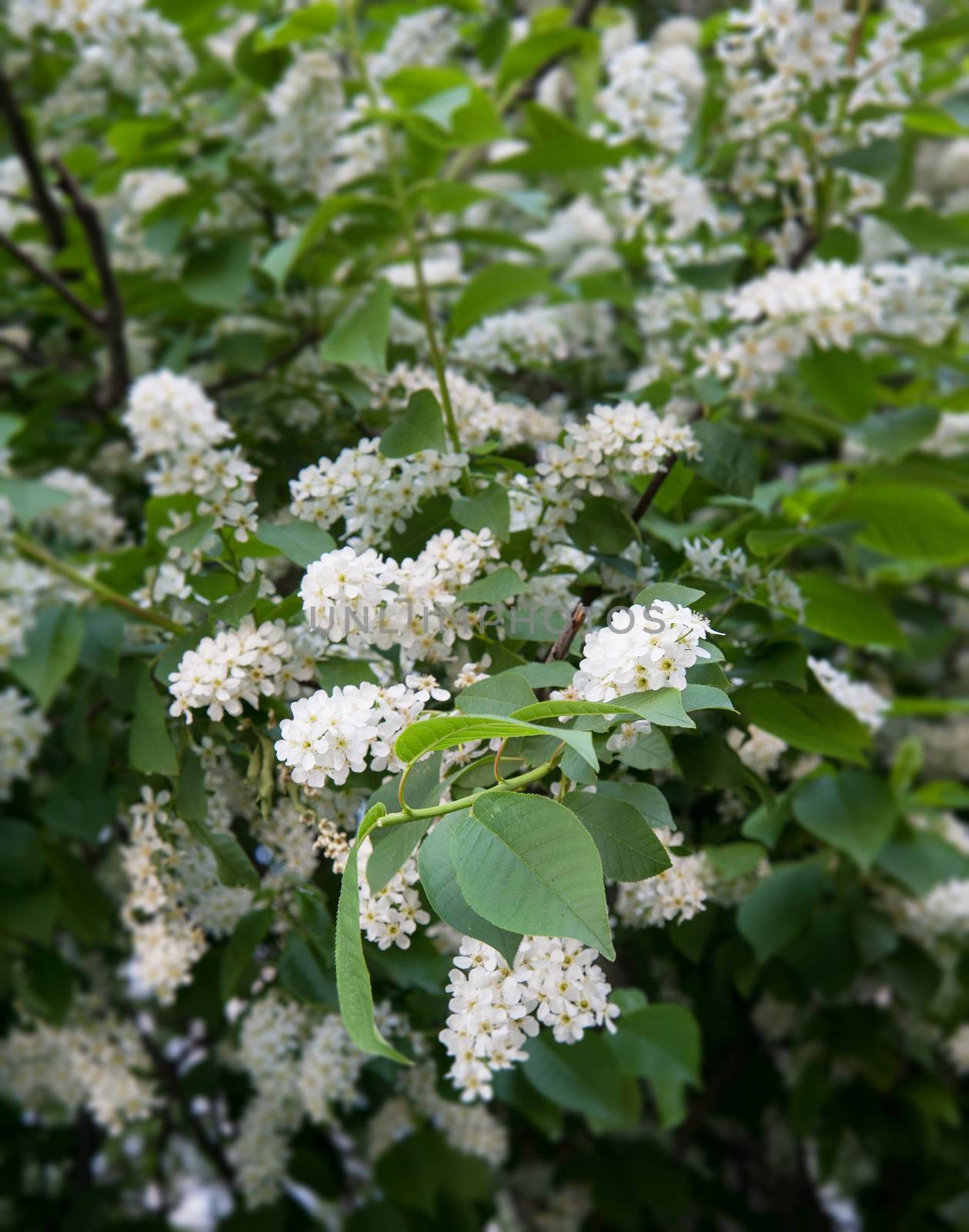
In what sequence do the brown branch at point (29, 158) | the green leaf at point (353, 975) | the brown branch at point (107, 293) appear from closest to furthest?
1. the green leaf at point (353, 975)
2. the brown branch at point (107, 293)
3. the brown branch at point (29, 158)

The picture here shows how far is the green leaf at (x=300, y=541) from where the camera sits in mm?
757

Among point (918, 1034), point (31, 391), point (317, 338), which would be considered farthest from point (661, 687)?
point (31, 391)

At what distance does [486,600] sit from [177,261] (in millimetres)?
1379

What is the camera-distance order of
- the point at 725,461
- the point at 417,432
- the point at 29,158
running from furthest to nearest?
the point at 29,158
the point at 725,461
the point at 417,432

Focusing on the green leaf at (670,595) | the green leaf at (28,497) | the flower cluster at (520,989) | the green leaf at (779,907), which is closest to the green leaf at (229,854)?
the flower cluster at (520,989)

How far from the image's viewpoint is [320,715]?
24.5 inches

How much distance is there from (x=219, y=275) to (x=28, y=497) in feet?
1.50

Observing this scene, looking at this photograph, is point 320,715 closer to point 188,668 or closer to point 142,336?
point 188,668

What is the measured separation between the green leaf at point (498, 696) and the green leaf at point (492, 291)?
74cm

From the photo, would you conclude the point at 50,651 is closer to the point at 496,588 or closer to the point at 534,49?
the point at 496,588

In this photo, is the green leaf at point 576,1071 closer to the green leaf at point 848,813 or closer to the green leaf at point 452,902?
the green leaf at point 848,813

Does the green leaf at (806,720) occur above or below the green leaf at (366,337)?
below

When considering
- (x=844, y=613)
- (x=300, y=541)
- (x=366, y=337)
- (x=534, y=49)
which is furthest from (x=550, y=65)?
(x=300, y=541)

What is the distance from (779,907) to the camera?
49.8 inches
